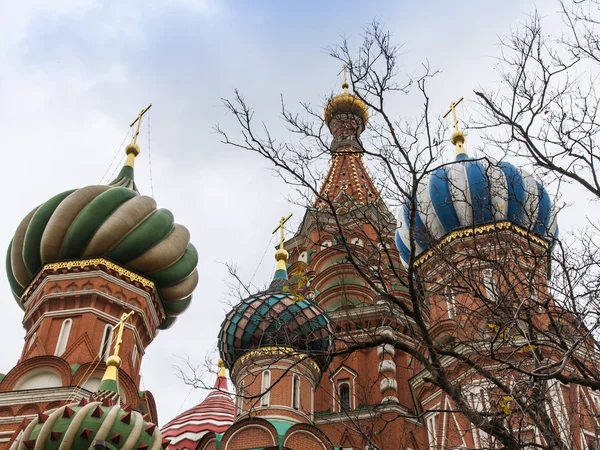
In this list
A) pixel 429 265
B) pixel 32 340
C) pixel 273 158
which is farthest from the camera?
pixel 32 340

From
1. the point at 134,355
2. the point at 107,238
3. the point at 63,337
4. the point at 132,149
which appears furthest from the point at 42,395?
the point at 132,149

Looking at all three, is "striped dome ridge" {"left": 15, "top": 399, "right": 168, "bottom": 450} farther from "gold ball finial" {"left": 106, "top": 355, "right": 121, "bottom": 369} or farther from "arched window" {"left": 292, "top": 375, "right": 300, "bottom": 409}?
"arched window" {"left": 292, "top": 375, "right": 300, "bottom": 409}

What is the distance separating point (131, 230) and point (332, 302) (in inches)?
194

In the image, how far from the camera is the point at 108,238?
17.2m

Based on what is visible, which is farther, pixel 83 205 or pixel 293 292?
pixel 83 205

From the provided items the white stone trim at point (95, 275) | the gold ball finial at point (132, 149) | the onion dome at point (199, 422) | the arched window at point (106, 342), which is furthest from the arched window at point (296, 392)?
the gold ball finial at point (132, 149)

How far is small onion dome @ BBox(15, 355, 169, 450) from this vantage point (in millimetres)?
11891

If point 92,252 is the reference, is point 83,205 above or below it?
above

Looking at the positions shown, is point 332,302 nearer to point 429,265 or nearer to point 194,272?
point 194,272

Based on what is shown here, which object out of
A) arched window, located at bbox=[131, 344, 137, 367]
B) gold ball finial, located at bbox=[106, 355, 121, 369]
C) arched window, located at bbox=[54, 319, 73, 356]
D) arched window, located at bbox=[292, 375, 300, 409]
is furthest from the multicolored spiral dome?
arched window, located at bbox=[292, 375, 300, 409]

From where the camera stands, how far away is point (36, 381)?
15.6m

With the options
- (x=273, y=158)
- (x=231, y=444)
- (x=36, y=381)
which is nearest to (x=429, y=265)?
(x=231, y=444)

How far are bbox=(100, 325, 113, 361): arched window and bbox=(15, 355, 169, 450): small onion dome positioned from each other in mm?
3534

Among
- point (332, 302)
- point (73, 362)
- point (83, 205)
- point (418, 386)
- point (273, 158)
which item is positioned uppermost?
point (83, 205)
